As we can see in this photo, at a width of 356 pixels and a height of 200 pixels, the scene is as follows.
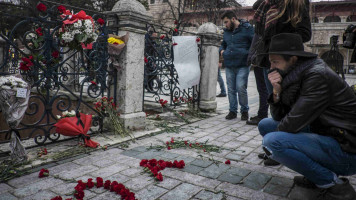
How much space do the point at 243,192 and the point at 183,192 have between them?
1.85 ft

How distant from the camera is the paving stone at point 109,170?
2.92 m

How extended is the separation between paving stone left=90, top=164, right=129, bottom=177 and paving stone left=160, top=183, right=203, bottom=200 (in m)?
0.76

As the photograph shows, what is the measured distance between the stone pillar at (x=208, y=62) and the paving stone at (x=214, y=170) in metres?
3.41

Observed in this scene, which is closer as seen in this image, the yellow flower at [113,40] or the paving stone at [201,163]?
the paving stone at [201,163]

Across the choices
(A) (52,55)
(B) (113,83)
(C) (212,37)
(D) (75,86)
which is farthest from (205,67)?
(D) (75,86)

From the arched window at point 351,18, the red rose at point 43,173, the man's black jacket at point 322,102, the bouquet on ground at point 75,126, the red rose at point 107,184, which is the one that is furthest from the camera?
the arched window at point 351,18

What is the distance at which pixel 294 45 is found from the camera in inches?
92.1

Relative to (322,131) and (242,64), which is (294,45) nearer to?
(322,131)

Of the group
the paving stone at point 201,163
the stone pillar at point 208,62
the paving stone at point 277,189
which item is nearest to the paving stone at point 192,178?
the paving stone at point 201,163

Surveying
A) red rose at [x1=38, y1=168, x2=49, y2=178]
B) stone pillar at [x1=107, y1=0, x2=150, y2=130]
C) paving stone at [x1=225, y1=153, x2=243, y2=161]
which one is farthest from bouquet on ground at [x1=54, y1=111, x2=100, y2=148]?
paving stone at [x1=225, y1=153, x2=243, y2=161]

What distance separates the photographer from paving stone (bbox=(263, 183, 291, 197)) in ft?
8.45

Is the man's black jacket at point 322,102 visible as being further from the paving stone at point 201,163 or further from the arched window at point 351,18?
the arched window at point 351,18

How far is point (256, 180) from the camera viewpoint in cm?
286

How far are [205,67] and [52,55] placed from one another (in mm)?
3670
